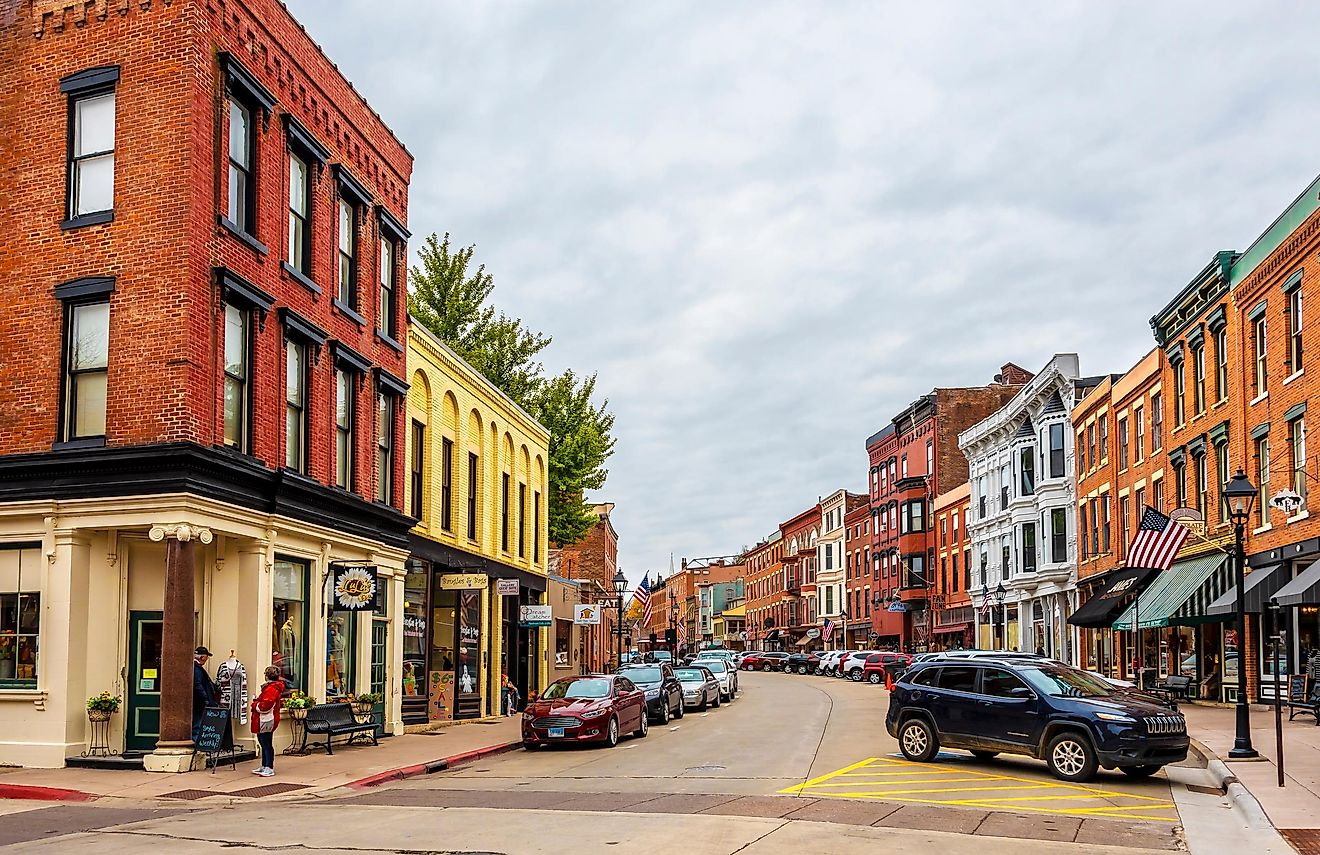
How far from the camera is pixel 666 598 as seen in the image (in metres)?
198

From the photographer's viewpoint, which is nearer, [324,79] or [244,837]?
[244,837]

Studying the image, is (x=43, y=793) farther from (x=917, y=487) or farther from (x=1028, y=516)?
(x=917, y=487)

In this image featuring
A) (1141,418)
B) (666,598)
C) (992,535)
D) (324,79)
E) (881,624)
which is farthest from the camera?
(666,598)

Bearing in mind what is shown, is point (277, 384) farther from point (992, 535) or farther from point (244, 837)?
point (992, 535)

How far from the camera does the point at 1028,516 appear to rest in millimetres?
61625

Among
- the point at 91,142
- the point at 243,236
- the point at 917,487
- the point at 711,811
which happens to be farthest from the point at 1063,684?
the point at 917,487

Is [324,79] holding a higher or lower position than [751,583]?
higher

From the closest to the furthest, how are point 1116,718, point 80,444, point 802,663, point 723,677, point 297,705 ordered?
point 1116,718, point 80,444, point 297,705, point 723,677, point 802,663

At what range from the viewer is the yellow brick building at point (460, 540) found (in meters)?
32.3

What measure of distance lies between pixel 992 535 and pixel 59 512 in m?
53.5

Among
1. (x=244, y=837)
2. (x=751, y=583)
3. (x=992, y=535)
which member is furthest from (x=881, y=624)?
(x=244, y=837)

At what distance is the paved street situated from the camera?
532 inches

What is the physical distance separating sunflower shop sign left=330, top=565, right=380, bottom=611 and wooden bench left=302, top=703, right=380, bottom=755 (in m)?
1.80

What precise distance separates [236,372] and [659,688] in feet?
52.3
